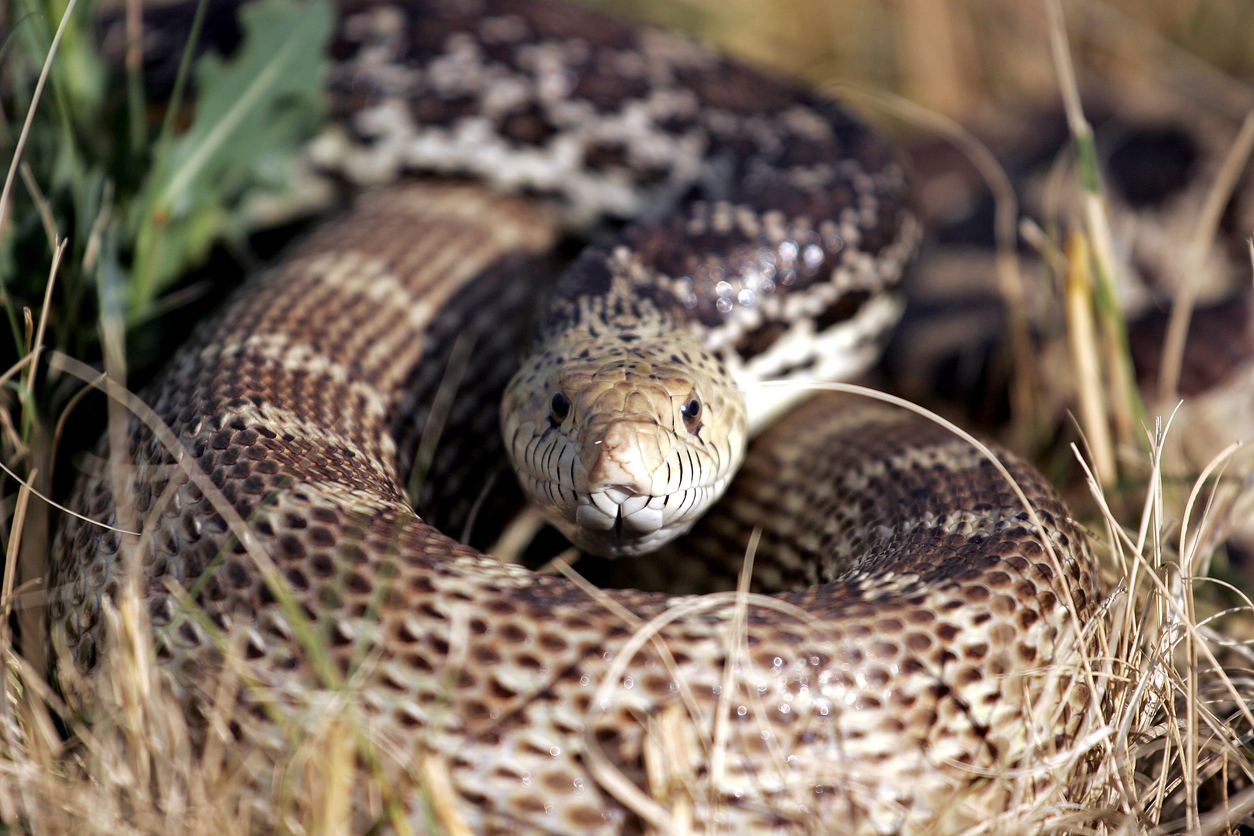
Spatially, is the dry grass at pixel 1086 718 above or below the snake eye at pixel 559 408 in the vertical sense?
below

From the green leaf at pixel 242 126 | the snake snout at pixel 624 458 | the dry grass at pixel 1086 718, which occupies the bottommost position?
the dry grass at pixel 1086 718

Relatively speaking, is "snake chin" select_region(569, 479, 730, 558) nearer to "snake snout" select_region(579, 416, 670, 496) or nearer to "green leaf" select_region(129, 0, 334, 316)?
"snake snout" select_region(579, 416, 670, 496)

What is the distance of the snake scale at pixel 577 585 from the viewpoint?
6.67 feet

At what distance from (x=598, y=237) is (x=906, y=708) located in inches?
106

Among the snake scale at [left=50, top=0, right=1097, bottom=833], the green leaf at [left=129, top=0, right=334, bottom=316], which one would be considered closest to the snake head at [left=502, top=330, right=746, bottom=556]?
the snake scale at [left=50, top=0, right=1097, bottom=833]

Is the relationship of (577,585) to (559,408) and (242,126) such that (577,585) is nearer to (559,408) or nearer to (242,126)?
(559,408)

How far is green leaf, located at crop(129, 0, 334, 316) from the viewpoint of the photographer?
11.3 feet

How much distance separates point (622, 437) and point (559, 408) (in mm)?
272

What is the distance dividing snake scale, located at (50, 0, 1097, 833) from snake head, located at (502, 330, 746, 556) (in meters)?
0.29

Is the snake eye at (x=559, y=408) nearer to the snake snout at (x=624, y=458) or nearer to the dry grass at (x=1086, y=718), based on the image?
the snake snout at (x=624, y=458)

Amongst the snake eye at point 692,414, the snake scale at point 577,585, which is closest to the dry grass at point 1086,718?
the snake scale at point 577,585

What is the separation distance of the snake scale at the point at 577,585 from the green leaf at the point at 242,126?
314 millimetres

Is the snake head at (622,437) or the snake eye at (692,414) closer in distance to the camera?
the snake head at (622,437)

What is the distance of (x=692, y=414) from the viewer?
108 inches
